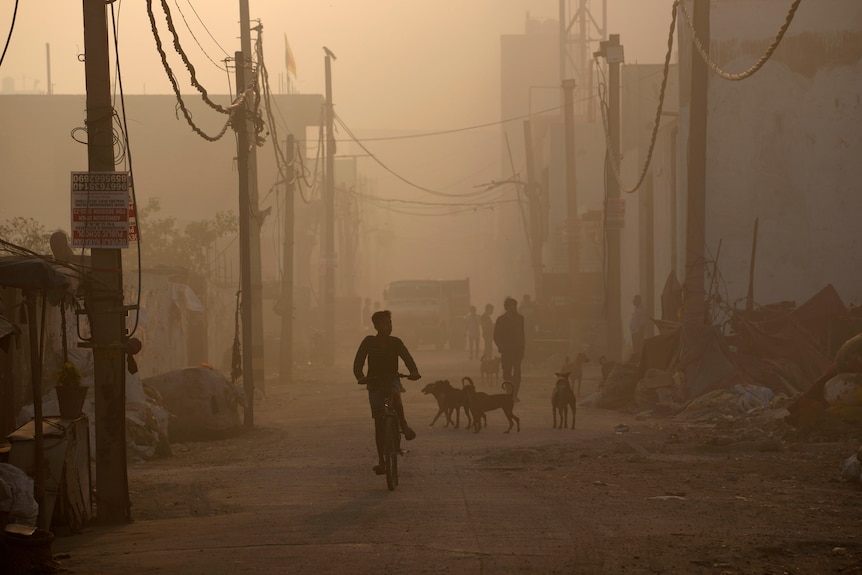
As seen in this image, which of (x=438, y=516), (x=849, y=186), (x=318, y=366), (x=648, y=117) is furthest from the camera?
(x=648, y=117)

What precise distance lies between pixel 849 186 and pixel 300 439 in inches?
636

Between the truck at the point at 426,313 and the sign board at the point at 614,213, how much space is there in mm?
23731

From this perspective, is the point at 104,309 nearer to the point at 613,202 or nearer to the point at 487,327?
the point at 613,202

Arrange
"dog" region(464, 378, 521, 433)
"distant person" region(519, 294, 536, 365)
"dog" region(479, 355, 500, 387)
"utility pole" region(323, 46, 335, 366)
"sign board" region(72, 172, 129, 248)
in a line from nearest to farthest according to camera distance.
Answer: "sign board" region(72, 172, 129, 248) < "dog" region(464, 378, 521, 433) < "dog" region(479, 355, 500, 387) < "distant person" region(519, 294, 536, 365) < "utility pole" region(323, 46, 335, 366)

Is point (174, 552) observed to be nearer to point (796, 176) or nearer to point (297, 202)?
point (796, 176)

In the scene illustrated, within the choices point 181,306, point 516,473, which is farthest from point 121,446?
point 181,306

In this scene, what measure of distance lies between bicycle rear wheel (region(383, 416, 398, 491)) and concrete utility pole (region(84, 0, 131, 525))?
8.56 feet

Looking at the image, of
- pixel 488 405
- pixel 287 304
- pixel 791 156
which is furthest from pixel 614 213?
pixel 488 405

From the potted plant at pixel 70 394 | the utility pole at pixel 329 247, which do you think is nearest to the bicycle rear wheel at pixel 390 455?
the potted plant at pixel 70 394

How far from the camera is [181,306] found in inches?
1187

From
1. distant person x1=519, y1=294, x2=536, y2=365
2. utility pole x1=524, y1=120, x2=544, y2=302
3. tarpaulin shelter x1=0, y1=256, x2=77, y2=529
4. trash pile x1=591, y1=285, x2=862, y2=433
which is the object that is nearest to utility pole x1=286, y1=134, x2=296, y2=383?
distant person x1=519, y1=294, x2=536, y2=365

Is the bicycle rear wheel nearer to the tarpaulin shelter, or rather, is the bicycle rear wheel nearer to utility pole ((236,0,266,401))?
the tarpaulin shelter

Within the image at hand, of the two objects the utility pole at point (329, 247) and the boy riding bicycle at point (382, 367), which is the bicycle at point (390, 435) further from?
the utility pole at point (329, 247)

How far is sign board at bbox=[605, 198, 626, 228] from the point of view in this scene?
3098 centimetres
